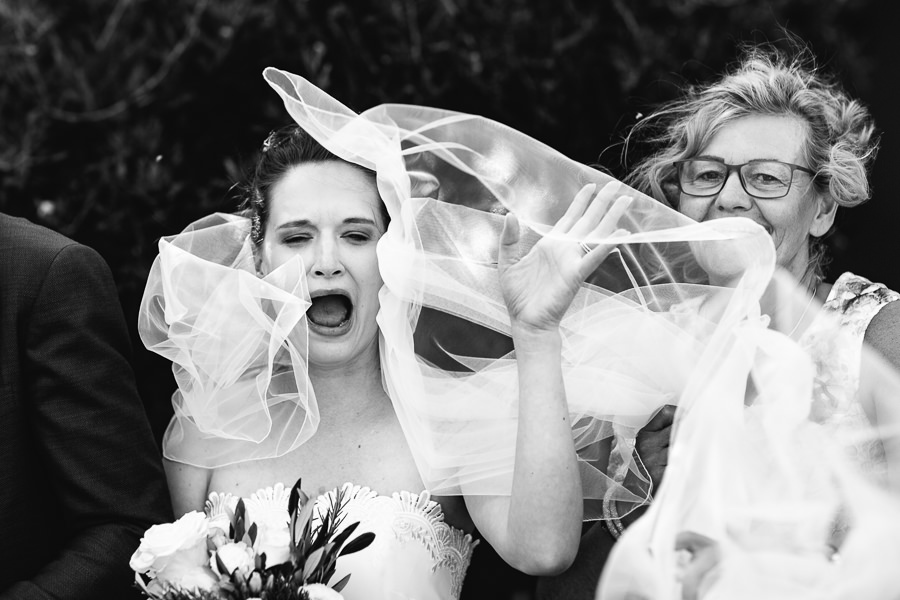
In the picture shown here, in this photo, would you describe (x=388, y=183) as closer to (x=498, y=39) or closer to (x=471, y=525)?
(x=471, y=525)

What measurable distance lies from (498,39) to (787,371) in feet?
7.45

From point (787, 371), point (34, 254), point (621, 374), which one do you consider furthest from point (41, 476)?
point (787, 371)

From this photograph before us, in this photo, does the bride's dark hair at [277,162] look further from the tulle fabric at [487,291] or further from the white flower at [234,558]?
the white flower at [234,558]

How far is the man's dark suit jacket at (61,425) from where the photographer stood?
91.7 inches

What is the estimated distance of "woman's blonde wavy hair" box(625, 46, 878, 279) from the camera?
8.97ft

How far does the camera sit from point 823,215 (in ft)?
9.07

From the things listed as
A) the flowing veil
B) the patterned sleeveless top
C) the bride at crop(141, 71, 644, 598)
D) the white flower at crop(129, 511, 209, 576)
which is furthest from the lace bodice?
the patterned sleeveless top

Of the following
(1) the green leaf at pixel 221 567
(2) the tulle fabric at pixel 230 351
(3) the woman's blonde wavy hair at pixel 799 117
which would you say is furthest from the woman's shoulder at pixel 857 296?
(1) the green leaf at pixel 221 567

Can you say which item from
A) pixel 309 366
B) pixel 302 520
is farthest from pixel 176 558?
pixel 309 366

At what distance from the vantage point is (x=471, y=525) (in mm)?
2781

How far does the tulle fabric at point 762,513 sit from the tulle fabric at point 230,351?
104cm

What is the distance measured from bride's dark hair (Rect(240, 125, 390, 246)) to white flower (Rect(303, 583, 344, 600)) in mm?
1041

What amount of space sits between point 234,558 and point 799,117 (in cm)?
183

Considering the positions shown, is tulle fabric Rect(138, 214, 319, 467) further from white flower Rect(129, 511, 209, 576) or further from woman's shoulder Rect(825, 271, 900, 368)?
woman's shoulder Rect(825, 271, 900, 368)
